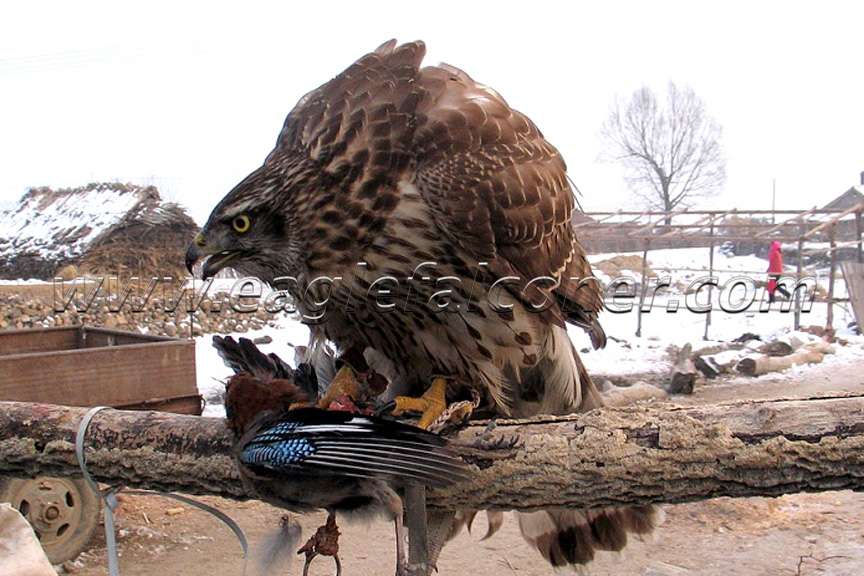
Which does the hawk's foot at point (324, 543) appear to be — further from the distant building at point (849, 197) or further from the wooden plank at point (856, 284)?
the distant building at point (849, 197)

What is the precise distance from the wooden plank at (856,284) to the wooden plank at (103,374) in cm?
1233

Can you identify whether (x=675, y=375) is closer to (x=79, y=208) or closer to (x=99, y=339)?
(x=99, y=339)

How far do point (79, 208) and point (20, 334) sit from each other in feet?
29.5

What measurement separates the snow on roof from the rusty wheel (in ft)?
27.8

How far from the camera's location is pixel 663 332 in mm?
15211

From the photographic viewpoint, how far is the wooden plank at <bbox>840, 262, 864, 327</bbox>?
45.7 ft

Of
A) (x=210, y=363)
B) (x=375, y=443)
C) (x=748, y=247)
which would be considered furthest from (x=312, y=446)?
(x=748, y=247)

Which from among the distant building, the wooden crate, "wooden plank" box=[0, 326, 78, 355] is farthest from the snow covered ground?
the distant building

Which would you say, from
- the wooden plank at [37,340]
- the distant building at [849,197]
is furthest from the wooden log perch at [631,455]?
the distant building at [849,197]

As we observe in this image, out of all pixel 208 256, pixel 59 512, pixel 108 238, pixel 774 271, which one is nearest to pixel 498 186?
pixel 208 256

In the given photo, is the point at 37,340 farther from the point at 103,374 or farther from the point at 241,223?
the point at 241,223

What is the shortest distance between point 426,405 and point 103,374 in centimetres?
346

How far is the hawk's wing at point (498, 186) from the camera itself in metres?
2.58

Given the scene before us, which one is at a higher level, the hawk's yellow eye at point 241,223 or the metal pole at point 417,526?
the hawk's yellow eye at point 241,223
